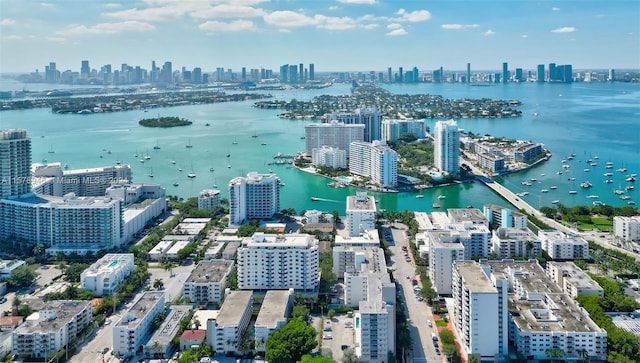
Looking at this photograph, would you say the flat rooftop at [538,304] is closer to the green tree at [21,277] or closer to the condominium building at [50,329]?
the condominium building at [50,329]

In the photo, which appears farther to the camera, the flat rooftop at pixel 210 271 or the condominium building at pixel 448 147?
the condominium building at pixel 448 147

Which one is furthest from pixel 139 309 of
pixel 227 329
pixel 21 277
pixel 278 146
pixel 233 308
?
pixel 278 146

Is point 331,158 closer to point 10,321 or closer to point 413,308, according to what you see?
point 413,308

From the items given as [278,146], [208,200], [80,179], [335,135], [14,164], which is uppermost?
[335,135]

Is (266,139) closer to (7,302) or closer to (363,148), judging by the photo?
(363,148)

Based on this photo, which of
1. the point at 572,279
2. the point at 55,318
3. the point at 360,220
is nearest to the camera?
the point at 55,318

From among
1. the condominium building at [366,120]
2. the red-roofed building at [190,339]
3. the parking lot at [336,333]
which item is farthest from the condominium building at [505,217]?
the condominium building at [366,120]

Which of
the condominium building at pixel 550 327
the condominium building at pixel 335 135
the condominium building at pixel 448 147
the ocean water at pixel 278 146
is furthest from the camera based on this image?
the condominium building at pixel 335 135
